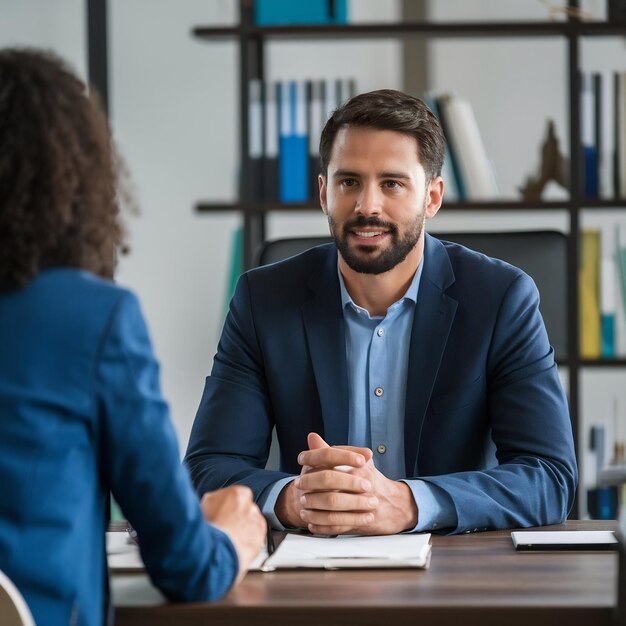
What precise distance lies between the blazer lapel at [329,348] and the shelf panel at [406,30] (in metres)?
1.38

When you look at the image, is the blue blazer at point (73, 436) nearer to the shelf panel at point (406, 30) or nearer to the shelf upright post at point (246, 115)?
the shelf upright post at point (246, 115)

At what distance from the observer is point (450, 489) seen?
1.56 metres

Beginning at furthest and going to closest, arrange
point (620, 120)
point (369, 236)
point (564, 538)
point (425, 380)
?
point (620, 120), point (369, 236), point (425, 380), point (564, 538)

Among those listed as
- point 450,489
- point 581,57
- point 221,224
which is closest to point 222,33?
point 221,224

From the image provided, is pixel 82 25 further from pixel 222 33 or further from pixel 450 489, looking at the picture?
pixel 450 489

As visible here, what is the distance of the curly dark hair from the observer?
3.38ft

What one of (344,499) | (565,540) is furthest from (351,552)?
(565,540)

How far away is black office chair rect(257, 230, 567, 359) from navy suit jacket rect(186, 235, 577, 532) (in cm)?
14

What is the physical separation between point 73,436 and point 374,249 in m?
1.03

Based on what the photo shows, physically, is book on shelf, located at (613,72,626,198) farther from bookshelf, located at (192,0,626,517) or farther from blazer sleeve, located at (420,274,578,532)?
blazer sleeve, located at (420,274,578,532)

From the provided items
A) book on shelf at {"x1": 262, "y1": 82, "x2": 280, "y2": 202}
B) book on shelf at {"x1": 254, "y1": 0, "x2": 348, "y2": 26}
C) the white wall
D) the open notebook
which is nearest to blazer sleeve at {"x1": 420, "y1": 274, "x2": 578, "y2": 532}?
the open notebook

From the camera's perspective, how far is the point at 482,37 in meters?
3.34

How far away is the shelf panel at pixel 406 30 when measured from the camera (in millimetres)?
3178

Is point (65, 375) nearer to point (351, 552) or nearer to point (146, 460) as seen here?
point (146, 460)
